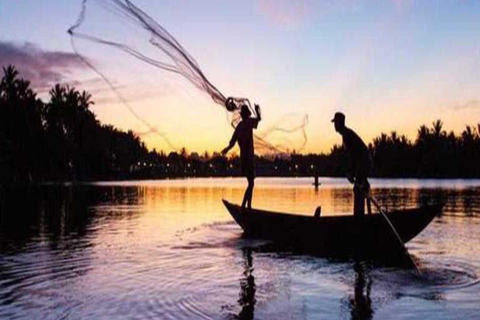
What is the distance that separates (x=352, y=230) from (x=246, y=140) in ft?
16.4

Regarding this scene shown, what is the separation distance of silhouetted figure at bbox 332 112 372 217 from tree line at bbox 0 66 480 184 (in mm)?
361

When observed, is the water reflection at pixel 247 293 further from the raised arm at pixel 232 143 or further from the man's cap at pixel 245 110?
the man's cap at pixel 245 110

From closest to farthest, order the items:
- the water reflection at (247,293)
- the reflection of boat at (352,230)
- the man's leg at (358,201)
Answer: the water reflection at (247,293) < the reflection of boat at (352,230) < the man's leg at (358,201)

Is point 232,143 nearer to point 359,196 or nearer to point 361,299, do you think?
point 359,196

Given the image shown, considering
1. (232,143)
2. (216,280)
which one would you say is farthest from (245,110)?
(216,280)

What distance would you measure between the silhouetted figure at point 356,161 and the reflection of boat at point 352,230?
20.9 inches

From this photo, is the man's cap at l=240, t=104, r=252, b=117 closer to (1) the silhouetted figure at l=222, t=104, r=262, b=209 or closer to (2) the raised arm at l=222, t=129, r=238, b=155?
(1) the silhouetted figure at l=222, t=104, r=262, b=209

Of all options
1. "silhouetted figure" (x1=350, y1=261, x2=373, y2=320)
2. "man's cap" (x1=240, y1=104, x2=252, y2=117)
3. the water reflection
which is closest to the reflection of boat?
"silhouetted figure" (x1=350, y1=261, x2=373, y2=320)

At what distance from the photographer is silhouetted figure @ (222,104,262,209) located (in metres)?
17.5

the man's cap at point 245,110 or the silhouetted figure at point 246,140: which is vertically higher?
the man's cap at point 245,110

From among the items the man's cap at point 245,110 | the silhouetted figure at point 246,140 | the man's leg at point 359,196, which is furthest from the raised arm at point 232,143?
the man's leg at point 359,196

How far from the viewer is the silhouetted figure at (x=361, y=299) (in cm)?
842

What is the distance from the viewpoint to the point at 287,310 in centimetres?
870

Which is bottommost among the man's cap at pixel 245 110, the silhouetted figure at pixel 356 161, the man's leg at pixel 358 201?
the man's leg at pixel 358 201
